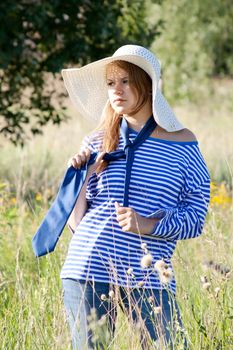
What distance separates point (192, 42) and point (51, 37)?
13.7 meters

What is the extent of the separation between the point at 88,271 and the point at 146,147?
0.53m

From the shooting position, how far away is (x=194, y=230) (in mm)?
3676

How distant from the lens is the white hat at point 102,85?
370 centimetres

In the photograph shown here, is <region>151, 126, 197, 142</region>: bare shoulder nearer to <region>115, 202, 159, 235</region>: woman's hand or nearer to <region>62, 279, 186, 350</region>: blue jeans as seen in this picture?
<region>115, 202, 159, 235</region>: woman's hand

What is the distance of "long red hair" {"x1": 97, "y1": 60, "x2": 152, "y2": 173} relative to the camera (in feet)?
12.2

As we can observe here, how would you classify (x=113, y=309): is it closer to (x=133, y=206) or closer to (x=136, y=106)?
(x=133, y=206)

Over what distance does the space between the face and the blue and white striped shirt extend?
0.35 ft

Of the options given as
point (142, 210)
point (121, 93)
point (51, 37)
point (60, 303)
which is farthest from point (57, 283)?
point (51, 37)

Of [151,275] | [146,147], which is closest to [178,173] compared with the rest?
[146,147]

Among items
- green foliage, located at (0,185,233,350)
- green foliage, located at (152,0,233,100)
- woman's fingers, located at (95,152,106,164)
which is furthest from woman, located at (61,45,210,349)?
green foliage, located at (152,0,233,100)

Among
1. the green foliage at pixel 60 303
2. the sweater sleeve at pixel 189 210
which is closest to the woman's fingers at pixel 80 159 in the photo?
the sweater sleeve at pixel 189 210

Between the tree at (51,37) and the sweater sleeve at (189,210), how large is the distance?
17.8 ft

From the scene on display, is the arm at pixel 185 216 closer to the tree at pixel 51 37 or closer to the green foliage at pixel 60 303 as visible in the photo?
the green foliage at pixel 60 303

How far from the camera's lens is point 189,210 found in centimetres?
367
